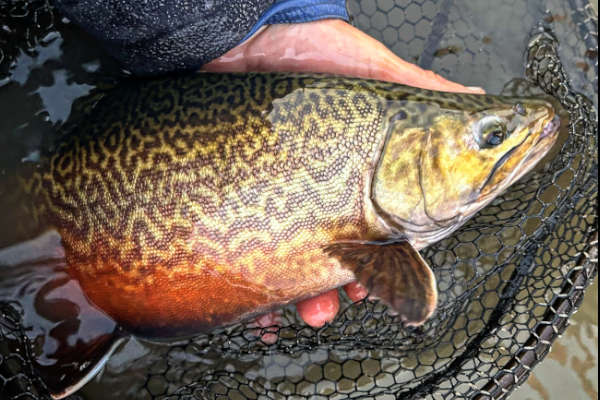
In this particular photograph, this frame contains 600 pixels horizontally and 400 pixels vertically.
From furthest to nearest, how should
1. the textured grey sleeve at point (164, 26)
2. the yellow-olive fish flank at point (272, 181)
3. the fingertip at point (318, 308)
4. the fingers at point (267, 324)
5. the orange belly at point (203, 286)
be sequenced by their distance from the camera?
the fingers at point (267, 324) → the fingertip at point (318, 308) → the orange belly at point (203, 286) → the yellow-olive fish flank at point (272, 181) → the textured grey sleeve at point (164, 26)

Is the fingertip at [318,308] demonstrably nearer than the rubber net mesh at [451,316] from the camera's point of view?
No

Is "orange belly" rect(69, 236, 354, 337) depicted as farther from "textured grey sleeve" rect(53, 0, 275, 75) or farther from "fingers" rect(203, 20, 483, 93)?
"fingers" rect(203, 20, 483, 93)

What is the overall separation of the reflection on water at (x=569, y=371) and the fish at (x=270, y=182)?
4.06 feet

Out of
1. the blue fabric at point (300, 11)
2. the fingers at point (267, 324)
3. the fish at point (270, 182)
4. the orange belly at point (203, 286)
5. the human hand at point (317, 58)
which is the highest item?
the blue fabric at point (300, 11)

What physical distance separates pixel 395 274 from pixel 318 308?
2.33 feet

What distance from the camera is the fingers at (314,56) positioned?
2.86 m

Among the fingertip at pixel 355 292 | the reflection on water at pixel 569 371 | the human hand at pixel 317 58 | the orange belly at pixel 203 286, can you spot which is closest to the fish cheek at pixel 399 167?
the orange belly at pixel 203 286

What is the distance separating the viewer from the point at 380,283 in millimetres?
2328

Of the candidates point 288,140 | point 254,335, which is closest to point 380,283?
point 288,140

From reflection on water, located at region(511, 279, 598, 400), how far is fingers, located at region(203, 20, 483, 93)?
165 cm

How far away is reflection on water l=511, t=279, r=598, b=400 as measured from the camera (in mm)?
2980

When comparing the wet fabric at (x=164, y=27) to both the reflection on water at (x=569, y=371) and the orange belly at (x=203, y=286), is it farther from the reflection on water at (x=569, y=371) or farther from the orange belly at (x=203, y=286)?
the reflection on water at (x=569, y=371)

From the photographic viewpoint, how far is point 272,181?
222 centimetres

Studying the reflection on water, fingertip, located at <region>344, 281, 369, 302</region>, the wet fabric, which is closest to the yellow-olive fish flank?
the wet fabric
